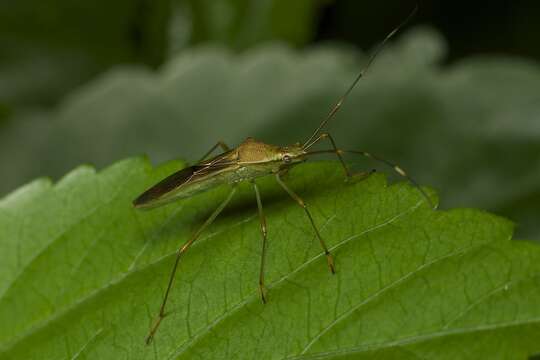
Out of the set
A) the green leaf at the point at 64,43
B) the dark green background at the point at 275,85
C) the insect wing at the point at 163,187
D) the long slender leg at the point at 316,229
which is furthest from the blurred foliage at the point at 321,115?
the long slender leg at the point at 316,229

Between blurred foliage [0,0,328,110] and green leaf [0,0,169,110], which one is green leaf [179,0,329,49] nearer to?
blurred foliage [0,0,328,110]

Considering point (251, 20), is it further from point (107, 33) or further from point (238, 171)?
point (238, 171)

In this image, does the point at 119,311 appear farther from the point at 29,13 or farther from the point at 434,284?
the point at 29,13

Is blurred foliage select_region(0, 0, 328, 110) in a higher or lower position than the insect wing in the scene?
higher

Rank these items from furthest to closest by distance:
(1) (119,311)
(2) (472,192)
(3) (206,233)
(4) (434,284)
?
1. (2) (472,192)
2. (3) (206,233)
3. (1) (119,311)
4. (4) (434,284)

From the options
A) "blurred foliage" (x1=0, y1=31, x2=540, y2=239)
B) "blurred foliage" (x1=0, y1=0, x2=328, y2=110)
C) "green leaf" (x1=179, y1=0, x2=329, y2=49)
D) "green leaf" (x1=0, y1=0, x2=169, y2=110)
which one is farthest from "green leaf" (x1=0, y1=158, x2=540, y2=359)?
"green leaf" (x1=0, y1=0, x2=169, y2=110)

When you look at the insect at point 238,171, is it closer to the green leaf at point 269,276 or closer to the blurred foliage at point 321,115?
the green leaf at point 269,276

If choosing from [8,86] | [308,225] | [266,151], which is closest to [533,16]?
[266,151]
